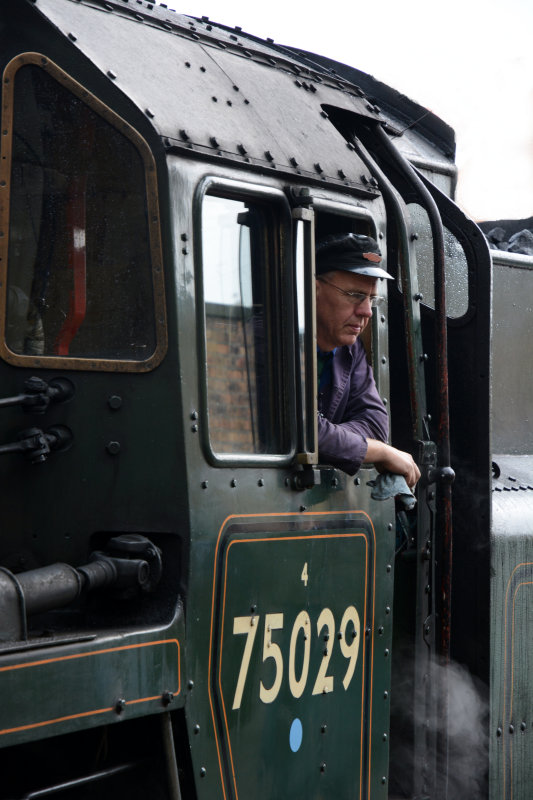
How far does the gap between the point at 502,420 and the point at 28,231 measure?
99.8 inches

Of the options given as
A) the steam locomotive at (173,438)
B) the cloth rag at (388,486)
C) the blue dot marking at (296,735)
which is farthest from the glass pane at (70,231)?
the blue dot marking at (296,735)

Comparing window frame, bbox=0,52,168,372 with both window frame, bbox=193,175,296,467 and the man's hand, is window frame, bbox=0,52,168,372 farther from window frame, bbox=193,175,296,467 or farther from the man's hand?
the man's hand

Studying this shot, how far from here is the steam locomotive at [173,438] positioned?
3.00 m

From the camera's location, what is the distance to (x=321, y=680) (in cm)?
352

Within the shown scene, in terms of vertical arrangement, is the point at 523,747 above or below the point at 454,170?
below

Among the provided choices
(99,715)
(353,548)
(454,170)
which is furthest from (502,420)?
(99,715)

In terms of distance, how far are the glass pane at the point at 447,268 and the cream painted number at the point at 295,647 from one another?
1473mm

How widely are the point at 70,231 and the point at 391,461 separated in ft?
4.31

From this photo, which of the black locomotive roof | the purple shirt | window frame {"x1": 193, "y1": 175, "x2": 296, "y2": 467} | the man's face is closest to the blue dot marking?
window frame {"x1": 193, "y1": 175, "x2": 296, "y2": 467}

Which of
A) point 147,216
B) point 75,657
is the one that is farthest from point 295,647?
point 147,216

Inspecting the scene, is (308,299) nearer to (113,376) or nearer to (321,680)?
(113,376)

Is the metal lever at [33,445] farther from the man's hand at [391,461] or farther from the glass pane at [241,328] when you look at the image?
the man's hand at [391,461]

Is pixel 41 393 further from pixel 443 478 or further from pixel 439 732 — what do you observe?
pixel 439 732

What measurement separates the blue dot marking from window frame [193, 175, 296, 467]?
0.78 m
